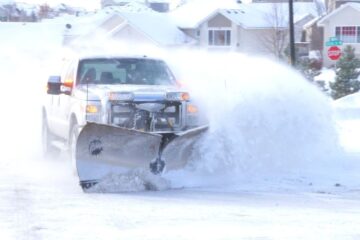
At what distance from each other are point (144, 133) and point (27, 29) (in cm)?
5776

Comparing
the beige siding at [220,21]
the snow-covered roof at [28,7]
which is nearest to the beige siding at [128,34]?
the beige siding at [220,21]

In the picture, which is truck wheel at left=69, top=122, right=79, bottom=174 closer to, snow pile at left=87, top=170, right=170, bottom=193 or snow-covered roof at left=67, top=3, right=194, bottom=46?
snow pile at left=87, top=170, right=170, bottom=193

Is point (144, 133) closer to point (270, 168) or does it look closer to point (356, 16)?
point (270, 168)

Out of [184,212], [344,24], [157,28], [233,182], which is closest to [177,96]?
[233,182]

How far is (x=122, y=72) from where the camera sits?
11.8 m

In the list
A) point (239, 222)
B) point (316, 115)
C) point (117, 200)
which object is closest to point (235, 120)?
point (316, 115)

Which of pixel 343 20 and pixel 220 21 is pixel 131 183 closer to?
pixel 343 20

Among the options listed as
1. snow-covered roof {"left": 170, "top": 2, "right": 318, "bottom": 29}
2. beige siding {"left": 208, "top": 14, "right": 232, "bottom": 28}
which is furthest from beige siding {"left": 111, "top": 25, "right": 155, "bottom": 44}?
beige siding {"left": 208, "top": 14, "right": 232, "bottom": 28}

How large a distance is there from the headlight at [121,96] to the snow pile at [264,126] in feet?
3.66

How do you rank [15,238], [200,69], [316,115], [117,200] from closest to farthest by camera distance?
[15,238], [117,200], [316,115], [200,69]

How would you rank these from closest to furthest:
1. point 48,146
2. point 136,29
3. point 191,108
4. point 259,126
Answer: point 191,108
point 259,126
point 48,146
point 136,29

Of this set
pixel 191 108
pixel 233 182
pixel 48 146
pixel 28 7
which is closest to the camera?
pixel 233 182

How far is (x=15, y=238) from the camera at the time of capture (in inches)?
279

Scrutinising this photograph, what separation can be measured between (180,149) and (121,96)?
0.99 meters
